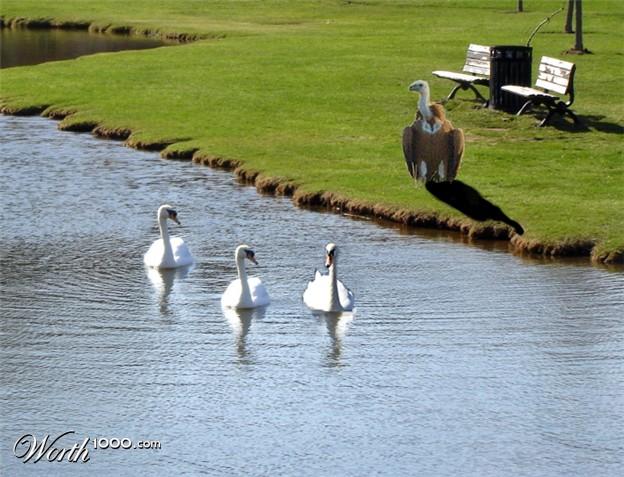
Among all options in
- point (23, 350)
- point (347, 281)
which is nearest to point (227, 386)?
point (23, 350)

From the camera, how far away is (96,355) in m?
19.5

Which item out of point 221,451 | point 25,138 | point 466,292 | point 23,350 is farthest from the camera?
point 25,138

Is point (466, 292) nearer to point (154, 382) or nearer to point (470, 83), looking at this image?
point (154, 382)

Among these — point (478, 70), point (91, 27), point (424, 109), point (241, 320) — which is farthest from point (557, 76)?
point (91, 27)

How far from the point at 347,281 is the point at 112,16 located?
164ft

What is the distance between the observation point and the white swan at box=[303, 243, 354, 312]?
70.2ft

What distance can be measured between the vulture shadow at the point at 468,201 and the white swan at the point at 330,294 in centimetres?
510

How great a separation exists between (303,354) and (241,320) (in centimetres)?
196

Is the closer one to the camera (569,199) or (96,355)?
(96,355)

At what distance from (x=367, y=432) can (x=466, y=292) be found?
5.89m

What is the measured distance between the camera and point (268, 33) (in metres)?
59.6

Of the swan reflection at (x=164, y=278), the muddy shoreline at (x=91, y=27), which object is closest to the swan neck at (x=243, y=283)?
the swan reflection at (x=164, y=278)

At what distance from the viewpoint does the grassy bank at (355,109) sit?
27828mm

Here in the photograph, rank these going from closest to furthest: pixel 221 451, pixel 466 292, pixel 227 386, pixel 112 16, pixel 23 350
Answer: pixel 221 451, pixel 227 386, pixel 23 350, pixel 466 292, pixel 112 16
